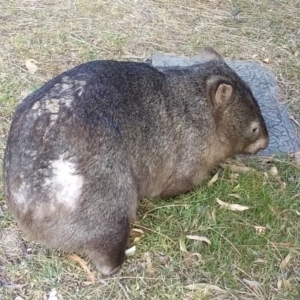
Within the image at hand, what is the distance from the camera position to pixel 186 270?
3859 mm

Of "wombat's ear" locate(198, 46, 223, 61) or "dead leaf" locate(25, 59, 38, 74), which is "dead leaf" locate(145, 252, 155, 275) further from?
"dead leaf" locate(25, 59, 38, 74)

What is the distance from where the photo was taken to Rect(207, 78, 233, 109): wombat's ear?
13.7 feet

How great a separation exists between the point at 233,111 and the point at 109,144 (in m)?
1.08

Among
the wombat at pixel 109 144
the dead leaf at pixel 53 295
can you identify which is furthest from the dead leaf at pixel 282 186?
the dead leaf at pixel 53 295

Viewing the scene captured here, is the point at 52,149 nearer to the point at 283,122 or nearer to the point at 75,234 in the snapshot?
the point at 75,234

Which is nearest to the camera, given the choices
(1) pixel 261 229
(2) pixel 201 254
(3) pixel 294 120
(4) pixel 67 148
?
(4) pixel 67 148

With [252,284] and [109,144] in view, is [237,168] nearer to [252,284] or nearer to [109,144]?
[252,284]

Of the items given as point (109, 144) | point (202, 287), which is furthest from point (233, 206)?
point (109, 144)

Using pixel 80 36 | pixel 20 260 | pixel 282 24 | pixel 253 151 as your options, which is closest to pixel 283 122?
pixel 253 151

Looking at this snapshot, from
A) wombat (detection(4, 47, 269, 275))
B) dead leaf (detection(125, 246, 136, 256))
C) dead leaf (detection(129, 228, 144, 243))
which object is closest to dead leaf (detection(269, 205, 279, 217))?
wombat (detection(4, 47, 269, 275))

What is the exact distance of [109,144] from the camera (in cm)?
358

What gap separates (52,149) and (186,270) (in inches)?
42.9

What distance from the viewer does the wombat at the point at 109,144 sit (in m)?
3.46

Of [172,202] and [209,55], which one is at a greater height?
[209,55]
